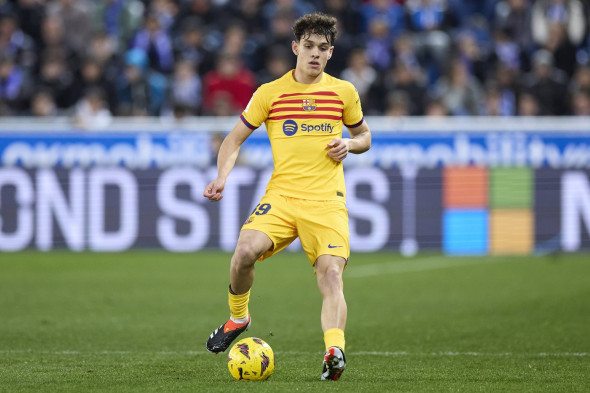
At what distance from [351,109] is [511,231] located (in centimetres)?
932

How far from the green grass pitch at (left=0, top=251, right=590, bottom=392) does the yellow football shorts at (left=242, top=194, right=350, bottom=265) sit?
825 millimetres

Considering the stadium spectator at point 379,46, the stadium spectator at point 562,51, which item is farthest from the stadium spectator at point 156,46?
the stadium spectator at point 562,51

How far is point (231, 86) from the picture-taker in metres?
16.9

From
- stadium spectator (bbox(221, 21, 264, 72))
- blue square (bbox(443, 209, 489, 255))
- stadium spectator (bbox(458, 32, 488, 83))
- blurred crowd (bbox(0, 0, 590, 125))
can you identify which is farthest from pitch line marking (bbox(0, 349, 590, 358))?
stadium spectator (bbox(458, 32, 488, 83))

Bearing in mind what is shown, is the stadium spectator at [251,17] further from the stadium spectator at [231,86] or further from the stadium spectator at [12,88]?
the stadium spectator at [12,88]

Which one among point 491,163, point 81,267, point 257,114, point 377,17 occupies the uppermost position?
point 377,17

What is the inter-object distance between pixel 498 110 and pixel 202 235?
527 centimetres

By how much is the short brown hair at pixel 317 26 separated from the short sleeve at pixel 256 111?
47 cm

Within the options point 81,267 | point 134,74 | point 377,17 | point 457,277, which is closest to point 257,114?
point 457,277

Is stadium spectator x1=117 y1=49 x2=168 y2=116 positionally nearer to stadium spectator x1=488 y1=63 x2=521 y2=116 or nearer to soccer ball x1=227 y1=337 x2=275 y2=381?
stadium spectator x1=488 y1=63 x2=521 y2=116

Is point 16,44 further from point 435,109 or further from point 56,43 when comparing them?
point 435,109

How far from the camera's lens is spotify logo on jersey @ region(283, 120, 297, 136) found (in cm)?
681

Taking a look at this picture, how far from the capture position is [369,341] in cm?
859

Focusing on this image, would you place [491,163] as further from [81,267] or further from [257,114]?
[257,114]
